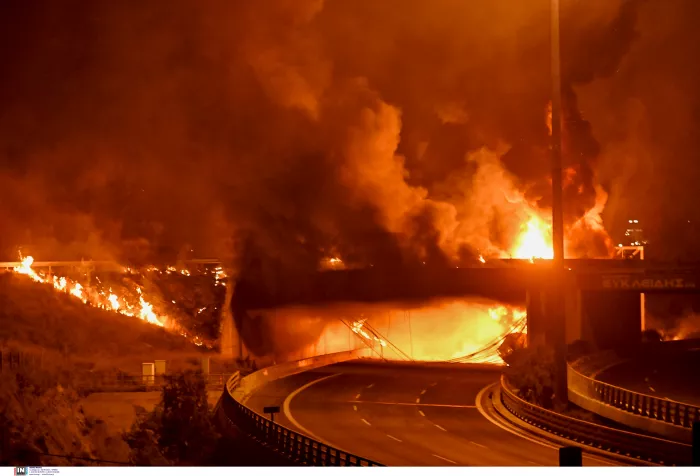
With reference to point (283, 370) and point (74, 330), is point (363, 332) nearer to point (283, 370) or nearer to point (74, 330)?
point (283, 370)

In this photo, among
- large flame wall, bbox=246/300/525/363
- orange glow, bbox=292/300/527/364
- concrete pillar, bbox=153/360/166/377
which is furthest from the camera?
orange glow, bbox=292/300/527/364

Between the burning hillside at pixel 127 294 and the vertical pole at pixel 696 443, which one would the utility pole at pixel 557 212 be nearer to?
the vertical pole at pixel 696 443

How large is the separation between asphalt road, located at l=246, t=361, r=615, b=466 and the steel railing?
11.7ft

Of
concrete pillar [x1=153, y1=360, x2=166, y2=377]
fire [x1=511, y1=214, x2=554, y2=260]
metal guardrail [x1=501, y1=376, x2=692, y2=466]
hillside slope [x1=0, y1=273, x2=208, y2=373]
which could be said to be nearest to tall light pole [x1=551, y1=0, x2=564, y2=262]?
metal guardrail [x1=501, y1=376, x2=692, y2=466]

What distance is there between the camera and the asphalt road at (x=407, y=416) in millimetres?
21984

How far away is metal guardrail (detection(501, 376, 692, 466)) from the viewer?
1938cm

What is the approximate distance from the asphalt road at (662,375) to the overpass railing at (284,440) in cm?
1659

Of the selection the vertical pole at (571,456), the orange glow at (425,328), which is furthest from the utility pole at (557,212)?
the orange glow at (425,328)

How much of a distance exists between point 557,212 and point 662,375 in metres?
18.5

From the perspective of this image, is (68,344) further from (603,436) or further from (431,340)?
(603,436)

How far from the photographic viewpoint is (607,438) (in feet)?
72.9

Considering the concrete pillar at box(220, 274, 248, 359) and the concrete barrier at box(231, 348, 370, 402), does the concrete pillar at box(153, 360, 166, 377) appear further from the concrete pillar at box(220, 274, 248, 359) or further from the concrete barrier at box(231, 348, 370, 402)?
the concrete pillar at box(220, 274, 248, 359)

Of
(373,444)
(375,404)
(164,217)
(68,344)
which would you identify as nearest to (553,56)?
(373,444)

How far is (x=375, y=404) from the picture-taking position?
32406 millimetres
